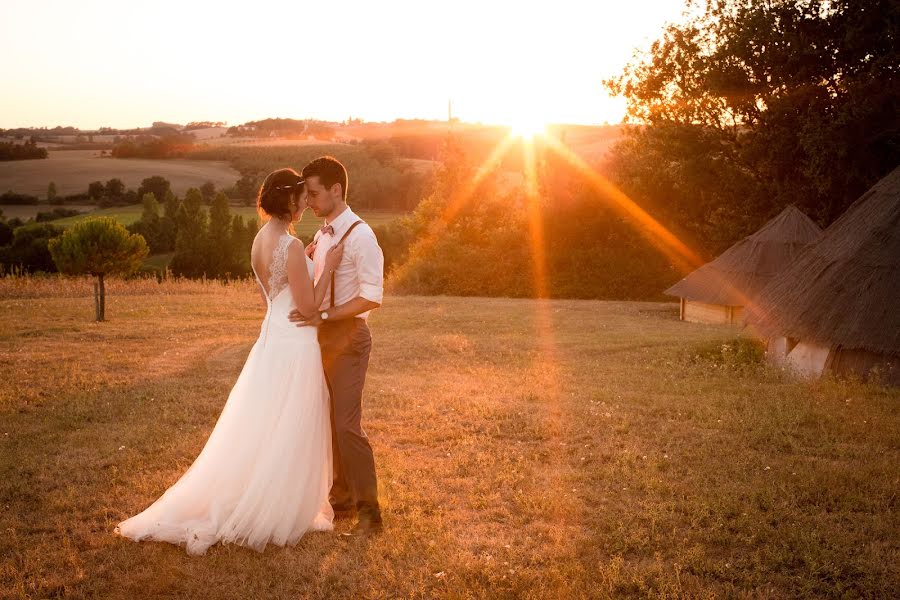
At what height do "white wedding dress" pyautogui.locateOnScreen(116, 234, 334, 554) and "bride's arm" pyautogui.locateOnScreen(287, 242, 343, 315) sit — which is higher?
"bride's arm" pyautogui.locateOnScreen(287, 242, 343, 315)

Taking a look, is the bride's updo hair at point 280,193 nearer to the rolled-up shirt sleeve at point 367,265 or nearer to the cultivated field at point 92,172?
the rolled-up shirt sleeve at point 367,265

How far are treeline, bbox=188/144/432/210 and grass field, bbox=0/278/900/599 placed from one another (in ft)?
181

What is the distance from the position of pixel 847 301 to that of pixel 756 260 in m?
13.3

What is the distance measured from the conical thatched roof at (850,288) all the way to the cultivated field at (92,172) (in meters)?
72.8

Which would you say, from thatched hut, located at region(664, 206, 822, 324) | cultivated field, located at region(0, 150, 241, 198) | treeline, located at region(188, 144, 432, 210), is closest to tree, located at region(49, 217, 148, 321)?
thatched hut, located at region(664, 206, 822, 324)

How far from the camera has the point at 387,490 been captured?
21.8 ft

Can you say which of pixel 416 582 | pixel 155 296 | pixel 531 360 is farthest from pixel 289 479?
pixel 155 296

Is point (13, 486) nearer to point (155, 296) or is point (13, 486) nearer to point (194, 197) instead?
point (155, 296)

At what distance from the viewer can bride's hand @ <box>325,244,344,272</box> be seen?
538 cm

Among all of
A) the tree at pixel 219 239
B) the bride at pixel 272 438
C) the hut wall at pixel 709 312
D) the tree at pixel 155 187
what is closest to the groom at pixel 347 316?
the bride at pixel 272 438

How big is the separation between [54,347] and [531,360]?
32.3 ft

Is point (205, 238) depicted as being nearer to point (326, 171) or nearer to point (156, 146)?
point (156, 146)

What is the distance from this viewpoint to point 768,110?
2384 centimetres

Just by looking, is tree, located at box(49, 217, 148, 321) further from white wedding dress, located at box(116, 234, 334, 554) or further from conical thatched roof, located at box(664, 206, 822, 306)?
conical thatched roof, located at box(664, 206, 822, 306)
